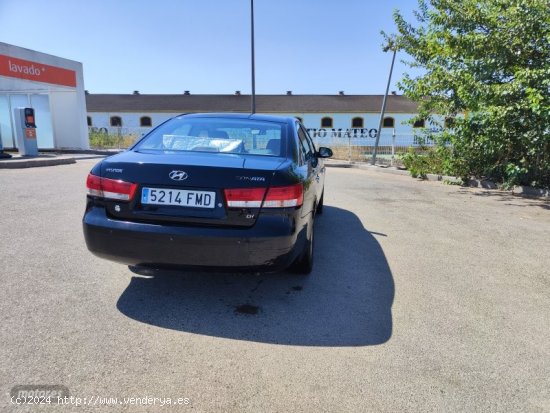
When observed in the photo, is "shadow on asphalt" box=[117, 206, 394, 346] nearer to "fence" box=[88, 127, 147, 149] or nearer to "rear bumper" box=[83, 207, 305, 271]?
"rear bumper" box=[83, 207, 305, 271]

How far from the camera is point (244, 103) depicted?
43.9m

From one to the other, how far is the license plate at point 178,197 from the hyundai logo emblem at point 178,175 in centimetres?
8

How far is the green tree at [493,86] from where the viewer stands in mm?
8500

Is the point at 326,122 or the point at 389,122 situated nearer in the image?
the point at 326,122

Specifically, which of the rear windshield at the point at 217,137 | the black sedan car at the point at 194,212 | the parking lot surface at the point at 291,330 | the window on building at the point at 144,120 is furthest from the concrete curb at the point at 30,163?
the window on building at the point at 144,120

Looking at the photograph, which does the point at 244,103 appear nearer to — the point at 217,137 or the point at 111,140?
the point at 111,140

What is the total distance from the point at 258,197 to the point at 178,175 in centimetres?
59

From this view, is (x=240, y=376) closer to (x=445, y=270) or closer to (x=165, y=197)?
(x=165, y=197)

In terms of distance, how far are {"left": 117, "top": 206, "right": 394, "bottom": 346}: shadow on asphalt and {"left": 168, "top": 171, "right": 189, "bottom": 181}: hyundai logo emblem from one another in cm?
104

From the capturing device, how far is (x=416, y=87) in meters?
11.4

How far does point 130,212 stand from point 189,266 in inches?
23.0

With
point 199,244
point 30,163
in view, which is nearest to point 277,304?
point 199,244

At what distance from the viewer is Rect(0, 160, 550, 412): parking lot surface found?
7.04 feet

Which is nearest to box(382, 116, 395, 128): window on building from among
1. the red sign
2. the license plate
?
the red sign
